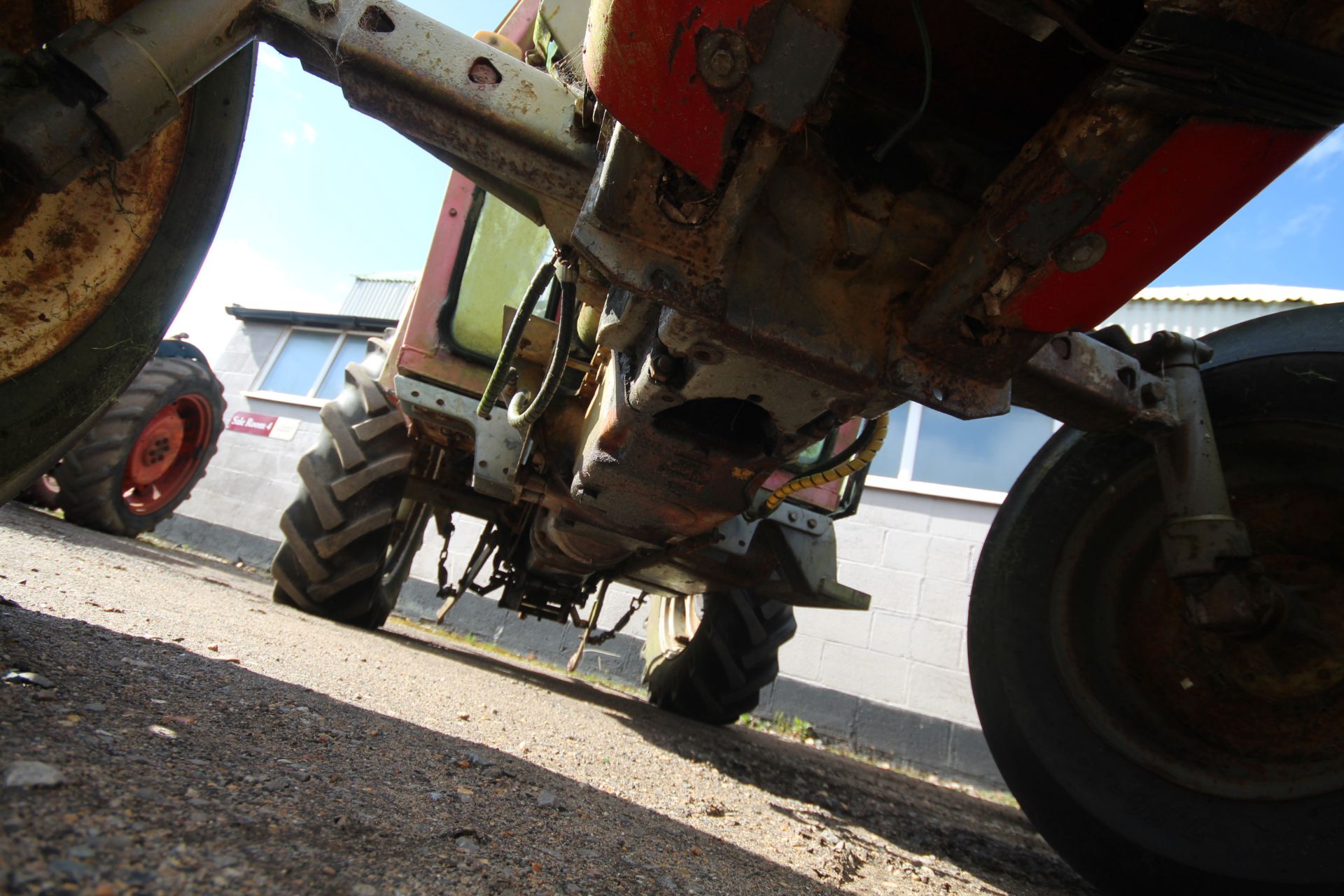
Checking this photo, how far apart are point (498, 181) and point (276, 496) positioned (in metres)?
9.46

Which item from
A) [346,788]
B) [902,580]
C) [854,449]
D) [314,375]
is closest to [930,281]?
[854,449]

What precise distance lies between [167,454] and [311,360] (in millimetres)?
5899

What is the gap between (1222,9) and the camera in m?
0.73

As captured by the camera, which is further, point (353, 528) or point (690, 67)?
point (353, 528)

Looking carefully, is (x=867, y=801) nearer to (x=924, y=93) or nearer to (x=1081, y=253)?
(x=1081, y=253)

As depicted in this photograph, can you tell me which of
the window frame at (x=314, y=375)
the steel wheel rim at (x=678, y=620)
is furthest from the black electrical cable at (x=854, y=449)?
the window frame at (x=314, y=375)

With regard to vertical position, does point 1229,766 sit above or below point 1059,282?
below

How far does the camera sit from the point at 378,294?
13867 mm

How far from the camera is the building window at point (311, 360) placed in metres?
10.9

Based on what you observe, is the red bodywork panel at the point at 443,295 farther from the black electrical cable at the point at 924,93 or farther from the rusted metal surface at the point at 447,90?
the black electrical cable at the point at 924,93

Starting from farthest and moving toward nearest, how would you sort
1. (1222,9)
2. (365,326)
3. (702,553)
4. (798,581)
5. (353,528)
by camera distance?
(365,326) → (353,528) → (798,581) → (702,553) → (1222,9)

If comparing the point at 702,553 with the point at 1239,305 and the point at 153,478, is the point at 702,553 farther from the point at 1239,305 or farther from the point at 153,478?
the point at 1239,305

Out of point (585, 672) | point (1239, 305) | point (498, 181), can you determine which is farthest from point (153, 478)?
point (1239, 305)

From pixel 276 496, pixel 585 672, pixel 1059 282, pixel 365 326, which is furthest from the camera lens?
pixel 365 326
